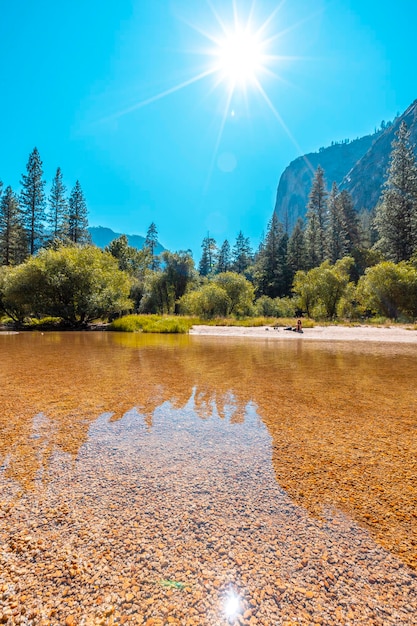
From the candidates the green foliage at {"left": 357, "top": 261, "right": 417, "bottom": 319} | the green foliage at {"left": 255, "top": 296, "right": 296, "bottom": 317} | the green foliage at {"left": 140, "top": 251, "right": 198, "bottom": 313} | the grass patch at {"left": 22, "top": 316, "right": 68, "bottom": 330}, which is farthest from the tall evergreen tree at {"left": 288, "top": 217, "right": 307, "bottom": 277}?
the grass patch at {"left": 22, "top": 316, "right": 68, "bottom": 330}

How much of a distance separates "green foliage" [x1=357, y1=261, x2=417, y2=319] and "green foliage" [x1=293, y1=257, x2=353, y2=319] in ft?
8.30

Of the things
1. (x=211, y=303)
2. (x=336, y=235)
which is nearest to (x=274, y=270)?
(x=336, y=235)

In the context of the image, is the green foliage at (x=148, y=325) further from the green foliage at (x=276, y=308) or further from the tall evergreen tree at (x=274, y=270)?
the tall evergreen tree at (x=274, y=270)

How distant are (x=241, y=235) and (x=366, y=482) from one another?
7459 centimetres

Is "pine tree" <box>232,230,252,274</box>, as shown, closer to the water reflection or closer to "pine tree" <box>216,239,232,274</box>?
"pine tree" <box>216,239,232,274</box>

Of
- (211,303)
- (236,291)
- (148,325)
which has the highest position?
(236,291)

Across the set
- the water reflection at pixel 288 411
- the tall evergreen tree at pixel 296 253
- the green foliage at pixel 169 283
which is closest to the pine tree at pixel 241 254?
the tall evergreen tree at pixel 296 253

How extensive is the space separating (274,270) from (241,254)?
19566 mm

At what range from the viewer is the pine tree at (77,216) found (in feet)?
160

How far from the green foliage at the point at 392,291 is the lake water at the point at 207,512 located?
2382 centimetres

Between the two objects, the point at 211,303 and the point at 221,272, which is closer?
the point at 211,303

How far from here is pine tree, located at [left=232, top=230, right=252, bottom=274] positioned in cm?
7331

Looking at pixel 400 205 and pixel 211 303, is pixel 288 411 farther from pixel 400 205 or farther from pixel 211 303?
pixel 400 205

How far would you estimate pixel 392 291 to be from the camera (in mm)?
24828
